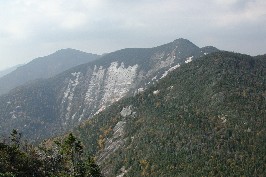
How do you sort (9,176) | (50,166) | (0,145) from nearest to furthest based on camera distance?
(9,176)
(0,145)
(50,166)

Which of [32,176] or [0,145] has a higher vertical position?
[0,145]

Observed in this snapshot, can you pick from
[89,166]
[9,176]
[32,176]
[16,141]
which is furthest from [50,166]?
[9,176]

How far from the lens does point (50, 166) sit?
511 feet

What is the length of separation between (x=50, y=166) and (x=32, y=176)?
30.6 metres

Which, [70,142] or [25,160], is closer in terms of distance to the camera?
[70,142]

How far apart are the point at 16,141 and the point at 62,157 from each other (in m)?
21.7

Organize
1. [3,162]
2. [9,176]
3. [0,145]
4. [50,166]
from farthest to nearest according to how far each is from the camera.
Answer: [50,166] → [0,145] → [3,162] → [9,176]

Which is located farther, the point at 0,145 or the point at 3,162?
the point at 0,145

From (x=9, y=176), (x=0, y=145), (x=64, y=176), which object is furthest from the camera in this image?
(x=0, y=145)

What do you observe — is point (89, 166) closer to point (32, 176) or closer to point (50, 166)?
point (32, 176)

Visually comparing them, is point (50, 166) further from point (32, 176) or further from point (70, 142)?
point (70, 142)

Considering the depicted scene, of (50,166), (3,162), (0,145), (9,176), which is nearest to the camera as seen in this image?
(9,176)

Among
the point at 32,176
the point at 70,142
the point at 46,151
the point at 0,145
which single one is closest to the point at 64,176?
the point at 70,142

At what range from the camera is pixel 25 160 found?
131 metres
